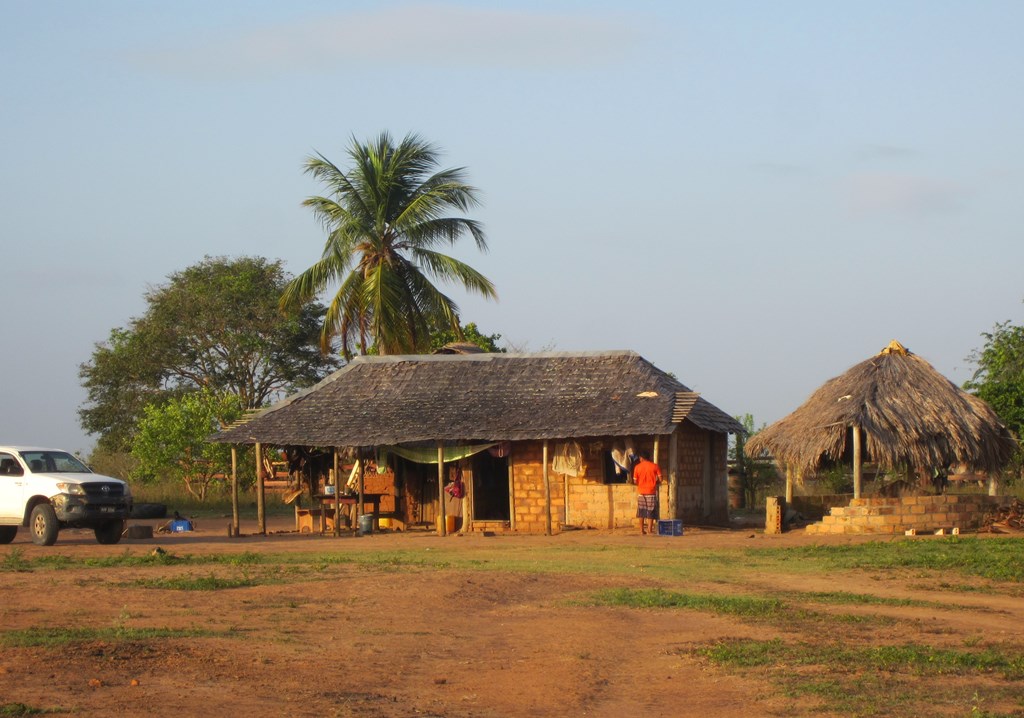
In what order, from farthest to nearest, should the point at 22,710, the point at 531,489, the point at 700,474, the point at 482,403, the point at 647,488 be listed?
1. the point at 700,474
2. the point at 482,403
3. the point at 531,489
4. the point at 647,488
5. the point at 22,710

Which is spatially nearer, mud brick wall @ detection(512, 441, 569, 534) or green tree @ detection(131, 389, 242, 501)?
mud brick wall @ detection(512, 441, 569, 534)

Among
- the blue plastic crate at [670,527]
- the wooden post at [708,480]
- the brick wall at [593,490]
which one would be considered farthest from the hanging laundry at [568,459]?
the wooden post at [708,480]

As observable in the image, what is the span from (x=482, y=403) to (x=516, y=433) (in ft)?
6.02

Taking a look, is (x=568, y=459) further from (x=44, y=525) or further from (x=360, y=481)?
(x=44, y=525)

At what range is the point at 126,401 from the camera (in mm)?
48031

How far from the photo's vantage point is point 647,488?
2373cm

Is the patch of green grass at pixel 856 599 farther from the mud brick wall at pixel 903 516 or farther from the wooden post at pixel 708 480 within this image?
the wooden post at pixel 708 480

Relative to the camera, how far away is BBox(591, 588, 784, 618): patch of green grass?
13195 millimetres

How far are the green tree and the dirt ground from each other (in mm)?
21035

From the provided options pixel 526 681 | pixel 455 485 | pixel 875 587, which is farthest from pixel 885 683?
pixel 455 485

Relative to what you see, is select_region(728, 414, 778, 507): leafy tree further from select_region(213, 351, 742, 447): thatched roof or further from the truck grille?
the truck grille

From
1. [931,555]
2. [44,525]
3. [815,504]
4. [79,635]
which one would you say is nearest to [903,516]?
[931,555]

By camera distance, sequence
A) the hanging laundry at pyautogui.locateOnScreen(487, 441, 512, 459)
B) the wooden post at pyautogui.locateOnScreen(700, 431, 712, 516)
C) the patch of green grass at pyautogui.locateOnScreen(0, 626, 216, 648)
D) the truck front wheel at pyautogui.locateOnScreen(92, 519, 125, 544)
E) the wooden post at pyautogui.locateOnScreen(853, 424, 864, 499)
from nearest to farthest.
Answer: the patch of green grass at pyautogui.locateOnScreen(0, 626, 216, 648), the truck front wheel at pyautogui.locateOnScreen(92, 519, 125, 544), the wooden post at pyautogui.locateOnScreen(853, 424, 864, 499), the hanging laundry at pyautogui.locateOnScreen(487, 441, 512, 459), the wooden post at pyautogui.locateOnScreen(700, 431, 712, 516)

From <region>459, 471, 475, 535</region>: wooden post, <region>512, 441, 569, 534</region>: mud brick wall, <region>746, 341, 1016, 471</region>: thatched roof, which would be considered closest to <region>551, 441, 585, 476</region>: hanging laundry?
<region>512, 441, 569, 534</region>: mud brick wall
